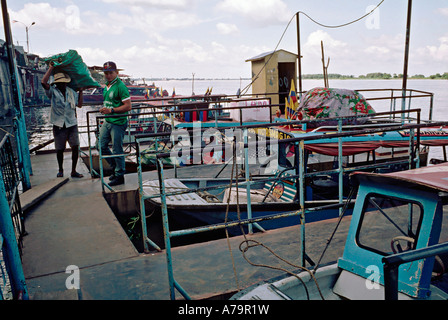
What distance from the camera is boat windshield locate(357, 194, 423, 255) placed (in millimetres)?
2645

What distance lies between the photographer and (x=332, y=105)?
27.5ft

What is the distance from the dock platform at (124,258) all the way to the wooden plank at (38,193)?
4.8 inches

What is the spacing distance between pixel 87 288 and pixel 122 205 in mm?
3379

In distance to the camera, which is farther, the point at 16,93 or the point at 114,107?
the point at 16,93

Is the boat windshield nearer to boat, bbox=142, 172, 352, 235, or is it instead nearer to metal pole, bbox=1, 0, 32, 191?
boat, bbox=142, 172, 352, 235

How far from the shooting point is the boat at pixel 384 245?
2.42 m

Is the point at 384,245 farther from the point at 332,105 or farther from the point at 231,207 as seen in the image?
the point at 332,105

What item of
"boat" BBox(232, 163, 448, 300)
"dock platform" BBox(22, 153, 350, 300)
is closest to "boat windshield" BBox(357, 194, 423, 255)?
"boat" BBox(232, 163, 448, 300)

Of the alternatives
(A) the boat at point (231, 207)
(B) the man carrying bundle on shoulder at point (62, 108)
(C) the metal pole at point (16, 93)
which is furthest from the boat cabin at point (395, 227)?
(C) the metal pole at point (16, 93)

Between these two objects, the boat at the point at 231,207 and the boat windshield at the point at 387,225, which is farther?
the boat at the point at 231,207

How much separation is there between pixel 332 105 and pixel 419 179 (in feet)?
20.3

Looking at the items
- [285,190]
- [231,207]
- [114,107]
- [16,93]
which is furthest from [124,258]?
[16,93]

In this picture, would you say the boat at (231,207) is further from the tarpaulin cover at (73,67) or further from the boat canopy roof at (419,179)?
the boat canopy roof at (419,179)
